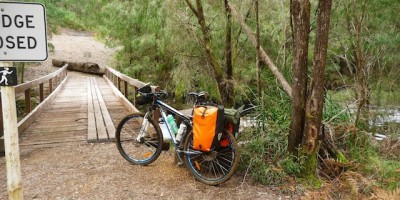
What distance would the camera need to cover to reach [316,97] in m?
3.72

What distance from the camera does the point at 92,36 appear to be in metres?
35.4

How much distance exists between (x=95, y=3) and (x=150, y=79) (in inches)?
210

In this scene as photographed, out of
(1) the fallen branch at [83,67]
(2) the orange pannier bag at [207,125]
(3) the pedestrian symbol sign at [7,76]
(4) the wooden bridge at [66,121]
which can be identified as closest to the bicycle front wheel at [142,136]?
(2) the orange pannier bag at [207,125]

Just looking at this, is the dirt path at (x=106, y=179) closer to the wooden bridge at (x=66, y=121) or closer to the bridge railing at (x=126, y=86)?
the wooden bridge at (x=66, y=121)

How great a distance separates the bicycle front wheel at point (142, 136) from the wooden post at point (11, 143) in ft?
6.26

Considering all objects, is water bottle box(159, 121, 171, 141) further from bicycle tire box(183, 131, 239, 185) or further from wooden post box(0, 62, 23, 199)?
wooden post box(0, 62, 23, 199)

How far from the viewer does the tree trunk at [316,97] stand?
3535 millimetres

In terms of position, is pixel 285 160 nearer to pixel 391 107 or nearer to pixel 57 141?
pixel 57 141

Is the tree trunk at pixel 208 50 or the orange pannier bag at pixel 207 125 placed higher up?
the tree trunk at pixel 208 50

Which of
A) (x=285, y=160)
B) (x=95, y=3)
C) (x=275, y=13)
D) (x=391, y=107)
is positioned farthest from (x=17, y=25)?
(x=95, y=3)

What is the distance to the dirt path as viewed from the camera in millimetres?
3575

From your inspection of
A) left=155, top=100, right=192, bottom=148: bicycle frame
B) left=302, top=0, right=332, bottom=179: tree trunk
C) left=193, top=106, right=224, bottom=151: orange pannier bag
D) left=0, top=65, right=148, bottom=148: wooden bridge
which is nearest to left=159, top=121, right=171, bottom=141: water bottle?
left=155, top=100, right=192, bottom=148: bicycle frame

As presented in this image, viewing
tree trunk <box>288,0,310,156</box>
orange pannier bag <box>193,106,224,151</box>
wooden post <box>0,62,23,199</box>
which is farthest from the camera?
tree trunk <box>288,0,310,156</box>

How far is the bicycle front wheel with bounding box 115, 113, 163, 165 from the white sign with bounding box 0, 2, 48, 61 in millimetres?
2005
